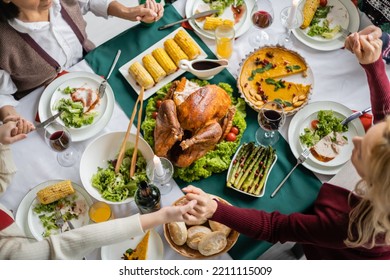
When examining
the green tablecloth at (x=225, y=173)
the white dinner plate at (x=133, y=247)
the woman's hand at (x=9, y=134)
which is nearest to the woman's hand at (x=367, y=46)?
the green tablecloth at (x=225, y=173)

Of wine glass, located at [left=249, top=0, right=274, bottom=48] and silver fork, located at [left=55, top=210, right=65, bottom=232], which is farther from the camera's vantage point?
wine glass, located at [left=249, top=0, right=274, bottom=48]

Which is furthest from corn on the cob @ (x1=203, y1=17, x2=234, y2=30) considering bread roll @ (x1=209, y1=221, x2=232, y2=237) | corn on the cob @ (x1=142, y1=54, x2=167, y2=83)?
bread roll @ (x1=209, y1=221, x2=232, y2=237)

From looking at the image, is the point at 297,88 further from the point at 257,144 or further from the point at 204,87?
the point at 204,87

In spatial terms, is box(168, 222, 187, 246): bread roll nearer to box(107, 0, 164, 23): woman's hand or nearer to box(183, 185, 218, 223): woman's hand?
box(183, 185, 218, 223): woman's hand

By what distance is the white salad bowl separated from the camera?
1.95 meters

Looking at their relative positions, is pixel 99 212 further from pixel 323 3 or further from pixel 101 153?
pixel 323 3

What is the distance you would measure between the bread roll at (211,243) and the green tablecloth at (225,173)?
13 centimetres

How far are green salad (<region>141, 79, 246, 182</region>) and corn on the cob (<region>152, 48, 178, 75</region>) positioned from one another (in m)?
0.14

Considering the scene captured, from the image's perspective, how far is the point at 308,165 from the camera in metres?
2.02

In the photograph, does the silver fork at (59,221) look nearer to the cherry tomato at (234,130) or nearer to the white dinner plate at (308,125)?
the cherry tomato at (234,130)

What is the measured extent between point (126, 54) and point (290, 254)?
1.44m

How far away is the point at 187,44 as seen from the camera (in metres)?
2.21

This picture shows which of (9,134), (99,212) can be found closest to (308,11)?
(99,212)

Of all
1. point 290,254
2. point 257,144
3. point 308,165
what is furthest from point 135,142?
point 290,254
